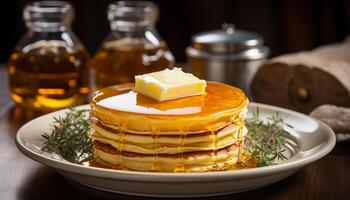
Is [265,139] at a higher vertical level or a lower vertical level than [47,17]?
lower

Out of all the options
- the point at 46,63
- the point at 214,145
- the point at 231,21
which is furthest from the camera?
the point at 231,21

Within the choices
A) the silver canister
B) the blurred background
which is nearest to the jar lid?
the silver canister

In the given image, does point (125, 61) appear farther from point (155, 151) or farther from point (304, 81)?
point (155, 151)

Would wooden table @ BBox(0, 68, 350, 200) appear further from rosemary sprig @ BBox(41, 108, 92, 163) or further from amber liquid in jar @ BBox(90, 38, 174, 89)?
amber liquid in jar @ BBox(90, 38, 174, 89)

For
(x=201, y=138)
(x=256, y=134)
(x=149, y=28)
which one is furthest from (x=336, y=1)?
(x=201, y=138)

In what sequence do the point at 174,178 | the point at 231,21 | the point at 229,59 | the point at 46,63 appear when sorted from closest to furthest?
1. the point at 174,178
2. the point at 46,63
3. the point at 229,59
4. the point at 231,21

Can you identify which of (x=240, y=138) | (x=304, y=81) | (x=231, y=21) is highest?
(x=240, y=138)

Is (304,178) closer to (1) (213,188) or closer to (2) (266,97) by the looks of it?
(1) (213,188)

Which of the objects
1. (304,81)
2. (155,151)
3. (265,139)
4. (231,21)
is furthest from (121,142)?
(231,21)
